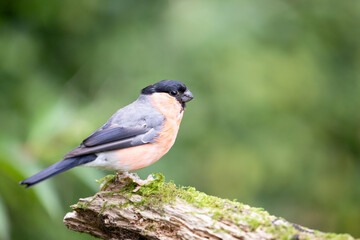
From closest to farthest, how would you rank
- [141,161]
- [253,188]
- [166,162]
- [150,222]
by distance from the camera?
[150,222] → [141,161] → [166,162] → [253,188]

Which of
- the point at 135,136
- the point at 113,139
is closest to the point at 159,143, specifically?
the point at 135,136

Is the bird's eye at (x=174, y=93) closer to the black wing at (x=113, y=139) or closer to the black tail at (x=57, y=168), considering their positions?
the black wing at (x=113, y=139)

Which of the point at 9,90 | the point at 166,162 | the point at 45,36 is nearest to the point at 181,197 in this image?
the point at 166,162

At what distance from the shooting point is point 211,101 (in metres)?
6.29

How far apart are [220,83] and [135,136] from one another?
2.33 m

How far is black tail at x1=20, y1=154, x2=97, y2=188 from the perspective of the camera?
139 inches

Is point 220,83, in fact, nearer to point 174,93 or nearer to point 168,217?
point 174,93

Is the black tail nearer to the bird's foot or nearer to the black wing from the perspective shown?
the black wing

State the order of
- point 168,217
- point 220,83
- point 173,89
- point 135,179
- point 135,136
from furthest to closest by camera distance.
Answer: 1. point 220,83
2. point 173,89
3. point 135,136
4. point 135,179
5. point 168,217

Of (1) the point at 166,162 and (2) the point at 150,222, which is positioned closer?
(2) the point at 150,222

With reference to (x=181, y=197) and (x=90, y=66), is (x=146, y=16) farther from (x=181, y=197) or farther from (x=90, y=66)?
(x=181, y=197)

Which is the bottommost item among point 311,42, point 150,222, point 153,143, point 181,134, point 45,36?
point 150,222

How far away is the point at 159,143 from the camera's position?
14.1 ft

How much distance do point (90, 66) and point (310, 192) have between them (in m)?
3.55
